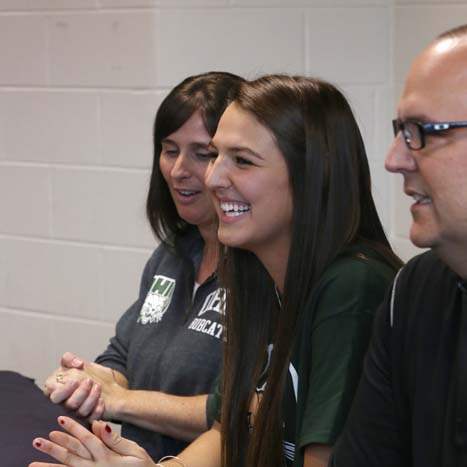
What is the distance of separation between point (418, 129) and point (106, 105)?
5.96 ft

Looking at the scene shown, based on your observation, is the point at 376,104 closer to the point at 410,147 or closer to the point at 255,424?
the point at 255,424

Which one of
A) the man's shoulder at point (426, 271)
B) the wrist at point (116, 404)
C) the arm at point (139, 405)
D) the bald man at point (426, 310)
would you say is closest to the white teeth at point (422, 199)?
the bald man at point (426, 310)

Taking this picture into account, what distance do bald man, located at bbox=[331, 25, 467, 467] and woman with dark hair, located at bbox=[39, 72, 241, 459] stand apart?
23.7 inches

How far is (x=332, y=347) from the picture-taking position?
168 centimetres

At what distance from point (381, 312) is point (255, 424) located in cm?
40

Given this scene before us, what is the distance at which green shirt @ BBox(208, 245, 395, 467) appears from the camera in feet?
5.44

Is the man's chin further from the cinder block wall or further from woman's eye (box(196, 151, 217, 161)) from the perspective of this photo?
the cinder block wall

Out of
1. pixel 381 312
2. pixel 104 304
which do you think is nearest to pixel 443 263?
pixel 381 312

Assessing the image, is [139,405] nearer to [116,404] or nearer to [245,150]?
[116,404]

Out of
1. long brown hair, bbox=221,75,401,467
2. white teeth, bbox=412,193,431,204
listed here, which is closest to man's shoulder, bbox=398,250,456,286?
white teeth, bbox=412,193,431,204

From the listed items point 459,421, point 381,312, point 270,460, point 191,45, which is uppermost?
point 191,45

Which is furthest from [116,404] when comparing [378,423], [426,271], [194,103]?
[426,271]

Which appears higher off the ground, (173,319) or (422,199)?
(422,199)

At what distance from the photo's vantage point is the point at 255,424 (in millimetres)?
1842
